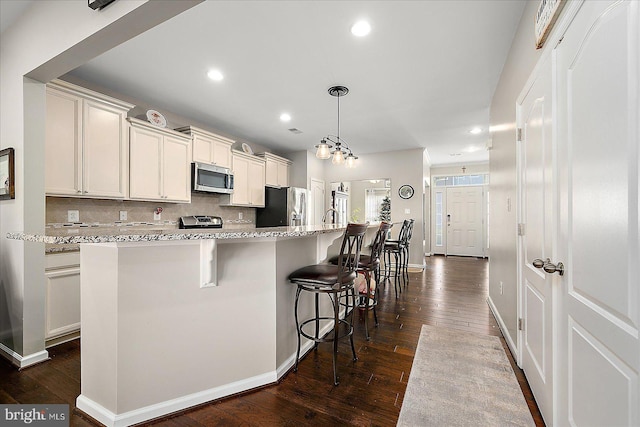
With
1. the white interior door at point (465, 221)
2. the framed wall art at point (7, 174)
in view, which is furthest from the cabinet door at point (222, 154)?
the white interior door at point (465, 221)

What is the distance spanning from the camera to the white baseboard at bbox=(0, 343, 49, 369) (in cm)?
212

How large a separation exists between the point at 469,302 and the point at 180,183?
4.08 meters

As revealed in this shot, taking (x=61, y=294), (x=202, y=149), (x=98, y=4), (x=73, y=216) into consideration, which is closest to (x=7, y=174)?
(x=73, y=216)

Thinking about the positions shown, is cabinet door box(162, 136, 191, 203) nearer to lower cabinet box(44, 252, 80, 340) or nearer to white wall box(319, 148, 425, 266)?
lower cabinet box(44, 252, 80, 340)

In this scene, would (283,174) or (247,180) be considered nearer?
(247,180)

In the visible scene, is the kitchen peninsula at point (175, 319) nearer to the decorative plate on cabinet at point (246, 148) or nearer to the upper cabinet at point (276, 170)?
the decorative plate on cabinet at point (246, 148)

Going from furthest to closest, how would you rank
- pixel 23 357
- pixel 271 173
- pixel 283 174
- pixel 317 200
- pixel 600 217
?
pixel 317 200 → pixel 283 174 → pixel 271 173 → pixel 23 357 → pixel 600 217

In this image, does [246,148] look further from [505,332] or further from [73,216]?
[505,332]

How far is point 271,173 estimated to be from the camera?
5633 millimetres

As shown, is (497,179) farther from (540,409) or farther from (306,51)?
(306,51)

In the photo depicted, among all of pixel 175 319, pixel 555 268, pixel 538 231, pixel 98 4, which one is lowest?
pixel 175 319

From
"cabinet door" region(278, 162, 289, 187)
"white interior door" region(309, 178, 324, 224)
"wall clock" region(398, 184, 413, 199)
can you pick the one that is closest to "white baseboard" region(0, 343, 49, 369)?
"cabinet door" region(278, 162, 289, 187)

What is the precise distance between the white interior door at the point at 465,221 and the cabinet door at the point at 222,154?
6.28 meters

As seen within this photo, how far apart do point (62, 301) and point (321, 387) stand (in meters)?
2.43
